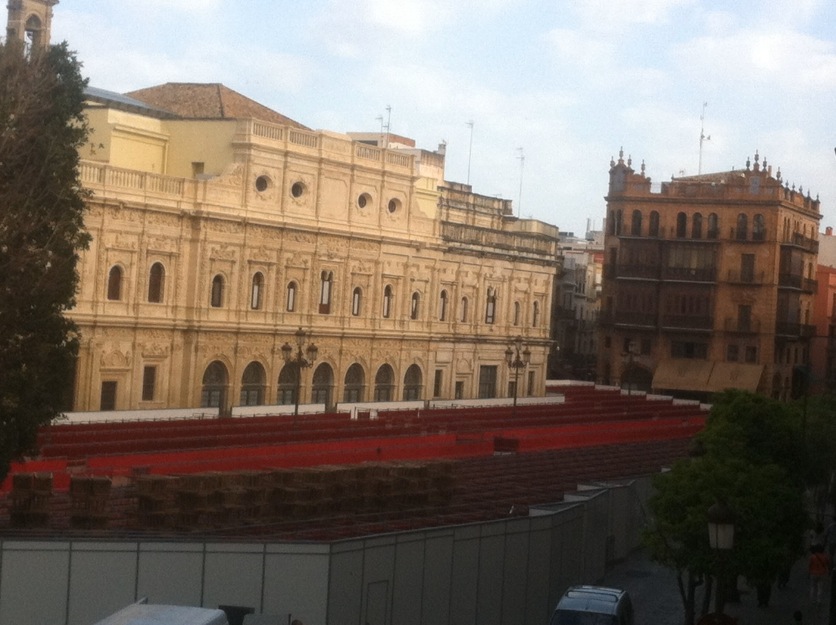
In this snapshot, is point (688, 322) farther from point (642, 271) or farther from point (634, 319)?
point (642, 271)

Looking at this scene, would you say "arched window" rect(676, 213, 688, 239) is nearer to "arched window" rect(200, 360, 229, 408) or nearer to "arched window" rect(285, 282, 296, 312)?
"arched window" rect(285, 282, 296, 312)

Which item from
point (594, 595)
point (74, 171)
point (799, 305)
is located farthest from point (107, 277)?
point (799, 305)

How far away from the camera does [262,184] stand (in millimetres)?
60062

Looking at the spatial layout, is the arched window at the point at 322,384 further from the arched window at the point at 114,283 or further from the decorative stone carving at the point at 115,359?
the arched window at the point at 114,283

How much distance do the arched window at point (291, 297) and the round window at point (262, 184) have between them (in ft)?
14.1

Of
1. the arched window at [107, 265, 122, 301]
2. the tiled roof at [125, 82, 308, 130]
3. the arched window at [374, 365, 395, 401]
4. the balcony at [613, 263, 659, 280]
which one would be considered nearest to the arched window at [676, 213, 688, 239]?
the balcony at [613, 263, 659, 280]

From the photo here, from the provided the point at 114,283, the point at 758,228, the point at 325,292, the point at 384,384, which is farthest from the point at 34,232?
the point at 758,228

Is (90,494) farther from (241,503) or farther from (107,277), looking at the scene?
(107,277)

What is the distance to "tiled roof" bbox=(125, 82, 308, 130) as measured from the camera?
64.4 meters

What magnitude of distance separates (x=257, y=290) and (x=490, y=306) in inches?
767

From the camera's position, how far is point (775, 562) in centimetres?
2603

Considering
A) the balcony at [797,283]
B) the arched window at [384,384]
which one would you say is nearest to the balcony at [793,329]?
the balcony at [797,283]

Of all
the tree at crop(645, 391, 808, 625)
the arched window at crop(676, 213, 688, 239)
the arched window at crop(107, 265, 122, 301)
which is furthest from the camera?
the arched window at crop(676, 213, 688, 239)

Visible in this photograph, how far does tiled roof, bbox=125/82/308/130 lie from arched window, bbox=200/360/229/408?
1142 centimetres
